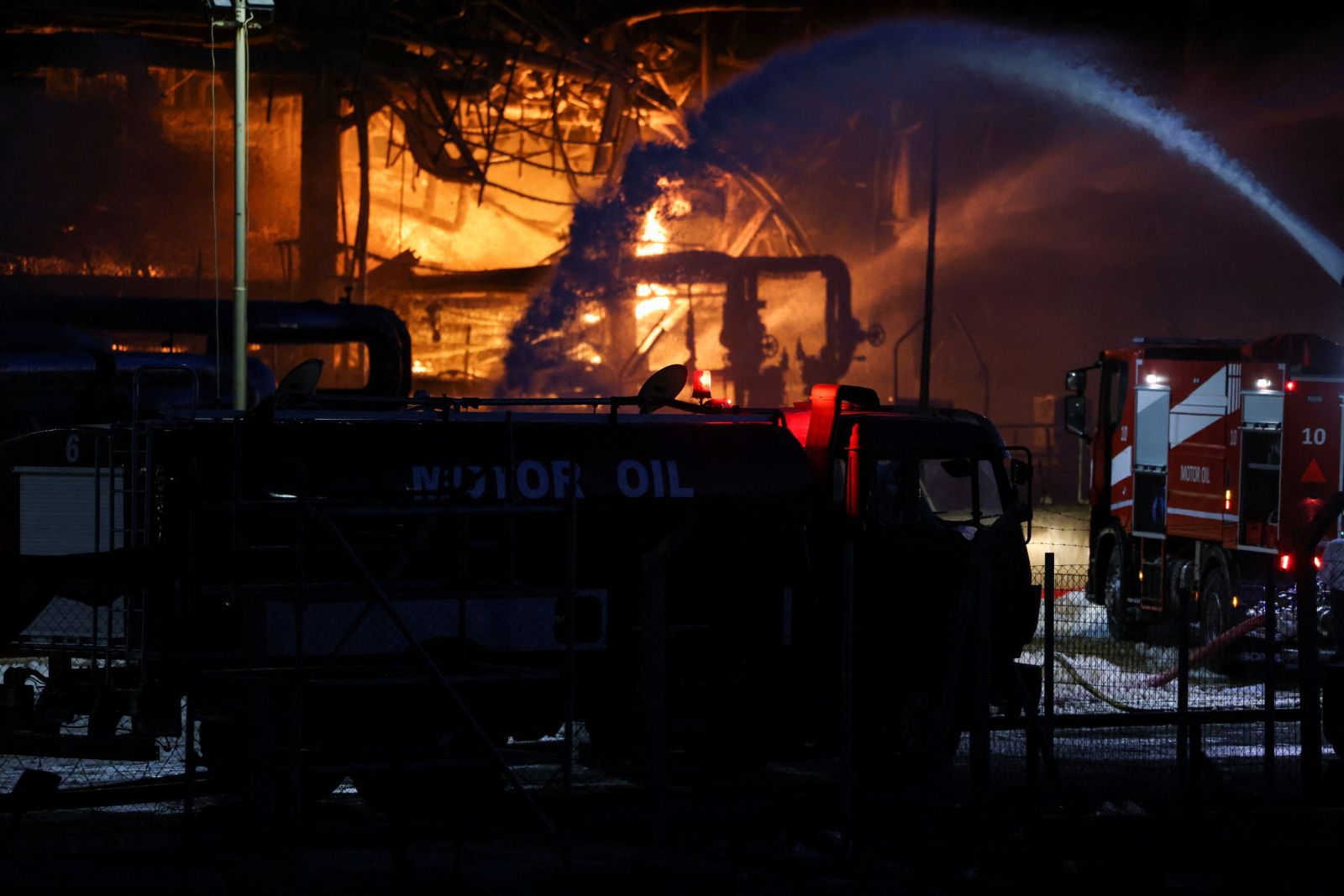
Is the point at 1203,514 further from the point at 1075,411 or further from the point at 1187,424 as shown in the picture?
the point at 1075,411

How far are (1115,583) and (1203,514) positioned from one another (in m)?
1.97

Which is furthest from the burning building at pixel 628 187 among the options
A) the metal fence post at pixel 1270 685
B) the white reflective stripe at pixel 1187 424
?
the metal fence post at pixel 1270 685

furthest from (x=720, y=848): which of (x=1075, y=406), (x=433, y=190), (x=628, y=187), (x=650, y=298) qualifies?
(x=433, y=190)

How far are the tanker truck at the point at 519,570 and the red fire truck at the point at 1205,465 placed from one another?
5522 mm

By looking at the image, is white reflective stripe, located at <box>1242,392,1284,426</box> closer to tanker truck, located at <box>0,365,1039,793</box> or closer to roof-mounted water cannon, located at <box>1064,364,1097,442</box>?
roof-mounted water cannon, located at <box>1064,364,1097,442</box>

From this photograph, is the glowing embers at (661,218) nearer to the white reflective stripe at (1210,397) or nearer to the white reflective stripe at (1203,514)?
the white reflective stripe at (1210,397)

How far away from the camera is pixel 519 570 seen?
9820 millimetres

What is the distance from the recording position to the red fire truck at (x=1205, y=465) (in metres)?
15.8

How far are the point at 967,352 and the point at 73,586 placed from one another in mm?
29513

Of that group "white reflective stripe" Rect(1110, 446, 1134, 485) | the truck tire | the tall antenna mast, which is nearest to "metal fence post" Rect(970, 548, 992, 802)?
the tall antenna mast

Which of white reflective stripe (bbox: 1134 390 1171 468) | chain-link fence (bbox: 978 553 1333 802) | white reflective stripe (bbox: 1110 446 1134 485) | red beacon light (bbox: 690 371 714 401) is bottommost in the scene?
chain-link fence (bbox: 978 553 1333 802)

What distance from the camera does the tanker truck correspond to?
8.86 meters

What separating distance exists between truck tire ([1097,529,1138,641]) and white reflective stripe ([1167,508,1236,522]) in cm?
107

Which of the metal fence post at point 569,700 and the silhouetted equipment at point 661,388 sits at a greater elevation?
the silhouetted equipment at point 661,388
